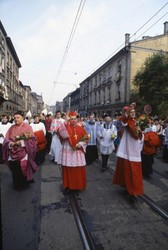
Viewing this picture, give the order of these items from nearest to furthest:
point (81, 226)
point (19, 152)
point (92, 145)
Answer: point (81, 226)
point (19, 152)
point (92, 145)

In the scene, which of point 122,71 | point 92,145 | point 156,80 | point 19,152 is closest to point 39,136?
point 92,145

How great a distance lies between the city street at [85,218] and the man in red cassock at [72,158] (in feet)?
1.01

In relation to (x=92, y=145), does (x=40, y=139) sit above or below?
above

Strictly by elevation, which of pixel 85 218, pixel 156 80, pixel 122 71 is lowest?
pixel 85 218

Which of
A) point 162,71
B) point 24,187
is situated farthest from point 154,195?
point 162,71

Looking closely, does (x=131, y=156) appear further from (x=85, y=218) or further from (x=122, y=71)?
(x=122, y=71)

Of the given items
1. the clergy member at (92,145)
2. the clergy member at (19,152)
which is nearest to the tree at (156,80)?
the clergy member at (92,145)

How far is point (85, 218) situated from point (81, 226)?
29 centimetres

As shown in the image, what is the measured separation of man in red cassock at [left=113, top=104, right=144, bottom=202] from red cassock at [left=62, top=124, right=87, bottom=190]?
3.12 ft

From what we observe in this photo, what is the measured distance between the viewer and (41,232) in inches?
127

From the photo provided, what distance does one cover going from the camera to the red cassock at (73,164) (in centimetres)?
482

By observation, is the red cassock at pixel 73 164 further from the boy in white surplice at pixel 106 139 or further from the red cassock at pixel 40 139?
the red cassock at pixel 40 139

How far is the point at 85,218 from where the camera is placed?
3.67m

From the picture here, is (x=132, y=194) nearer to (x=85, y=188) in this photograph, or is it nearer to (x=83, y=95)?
(x=85, y=188)
